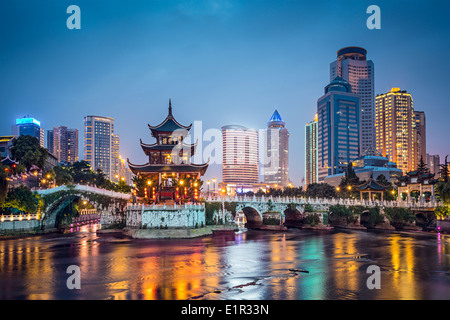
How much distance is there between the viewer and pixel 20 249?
37375 millimetres

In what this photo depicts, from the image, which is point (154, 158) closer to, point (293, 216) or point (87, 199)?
point (87, 199)

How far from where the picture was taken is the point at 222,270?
2589 centimetres

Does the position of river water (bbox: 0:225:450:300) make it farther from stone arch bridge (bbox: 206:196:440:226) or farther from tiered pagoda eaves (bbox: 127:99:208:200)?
stone arch bridge (bbox: 206:196:440:226)

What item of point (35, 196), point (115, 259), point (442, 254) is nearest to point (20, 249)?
point (115, 259)

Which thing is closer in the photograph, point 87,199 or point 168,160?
point 87,199

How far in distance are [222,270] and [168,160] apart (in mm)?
33789

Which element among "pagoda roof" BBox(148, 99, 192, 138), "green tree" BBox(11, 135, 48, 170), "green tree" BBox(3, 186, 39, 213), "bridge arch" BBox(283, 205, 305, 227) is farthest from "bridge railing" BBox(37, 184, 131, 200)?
"bridge arch" BBox(283, 205, 305, 227)

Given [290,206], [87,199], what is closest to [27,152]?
[87,199]

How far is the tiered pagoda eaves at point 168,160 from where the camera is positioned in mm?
53844

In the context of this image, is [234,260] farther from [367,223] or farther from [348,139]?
[348,139]

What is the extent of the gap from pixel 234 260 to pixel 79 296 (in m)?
13.8

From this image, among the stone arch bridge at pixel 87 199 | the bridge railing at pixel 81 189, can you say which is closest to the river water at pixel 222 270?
the stone arch bridge at pixel 87 199

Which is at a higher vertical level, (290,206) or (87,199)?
(87,199)
